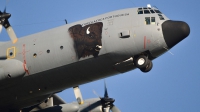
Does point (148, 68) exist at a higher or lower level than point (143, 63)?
lower

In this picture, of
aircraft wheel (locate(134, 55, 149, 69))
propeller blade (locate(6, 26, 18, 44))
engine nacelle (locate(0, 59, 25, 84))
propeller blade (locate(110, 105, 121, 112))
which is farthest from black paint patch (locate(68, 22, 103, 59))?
propeller blade (locate(110, 105, 121, 112))

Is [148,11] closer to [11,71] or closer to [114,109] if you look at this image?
[11,71]

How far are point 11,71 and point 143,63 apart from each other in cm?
797

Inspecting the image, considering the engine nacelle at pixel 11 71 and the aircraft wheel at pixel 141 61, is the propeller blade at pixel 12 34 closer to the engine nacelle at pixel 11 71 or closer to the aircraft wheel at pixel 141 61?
the engine nacelle at pixel 11 71

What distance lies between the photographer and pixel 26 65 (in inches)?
1240

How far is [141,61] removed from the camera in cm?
3009

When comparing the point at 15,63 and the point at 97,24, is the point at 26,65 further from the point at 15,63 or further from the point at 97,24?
the point at 97,24

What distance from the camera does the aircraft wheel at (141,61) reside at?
29953 millimetres

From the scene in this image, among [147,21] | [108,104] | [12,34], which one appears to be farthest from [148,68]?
[12,34]

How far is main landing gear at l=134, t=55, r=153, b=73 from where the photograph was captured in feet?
98.4

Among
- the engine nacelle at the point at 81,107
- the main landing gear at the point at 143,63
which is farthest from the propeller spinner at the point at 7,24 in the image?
the main landing gear at the point at 143,63

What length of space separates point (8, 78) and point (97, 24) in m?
6.31

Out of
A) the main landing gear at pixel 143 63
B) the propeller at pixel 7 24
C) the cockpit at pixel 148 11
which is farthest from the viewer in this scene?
the propeller at pixel 7 24

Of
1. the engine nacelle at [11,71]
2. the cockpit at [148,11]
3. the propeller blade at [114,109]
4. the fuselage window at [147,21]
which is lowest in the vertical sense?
the propeller blade at [114,109]
